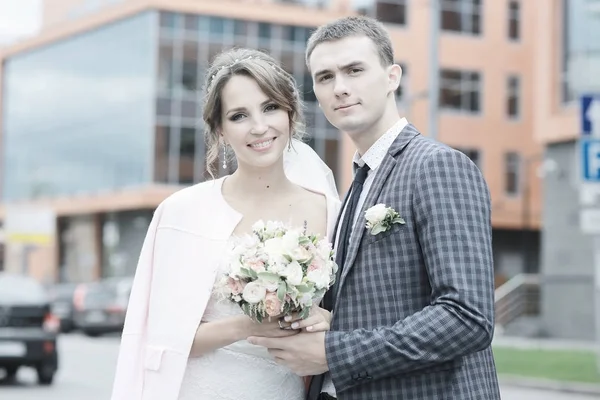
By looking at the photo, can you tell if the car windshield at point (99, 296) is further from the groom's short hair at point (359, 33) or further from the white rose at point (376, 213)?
the white rose at point (376, 213)

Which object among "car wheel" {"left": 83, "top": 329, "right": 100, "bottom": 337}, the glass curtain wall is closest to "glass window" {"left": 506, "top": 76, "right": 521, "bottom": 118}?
the glass curtain wall

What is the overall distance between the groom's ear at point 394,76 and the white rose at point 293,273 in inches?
26.8

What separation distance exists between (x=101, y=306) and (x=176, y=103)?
15.2 meters

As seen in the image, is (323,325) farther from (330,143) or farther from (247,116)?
(330,143)

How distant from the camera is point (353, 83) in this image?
10.6 feet

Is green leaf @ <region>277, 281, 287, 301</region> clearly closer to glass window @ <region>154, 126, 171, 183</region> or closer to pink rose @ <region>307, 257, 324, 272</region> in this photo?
pink rose @ <region>307, 257, 324, 272</region>

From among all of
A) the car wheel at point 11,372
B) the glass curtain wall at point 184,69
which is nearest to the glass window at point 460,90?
the glass curtain wall at point 184,69

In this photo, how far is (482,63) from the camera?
46219mm

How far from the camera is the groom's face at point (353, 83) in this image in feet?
10.6

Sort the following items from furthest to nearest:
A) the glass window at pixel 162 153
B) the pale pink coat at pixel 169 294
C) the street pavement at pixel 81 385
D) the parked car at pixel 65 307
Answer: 1. the glass window at pixel 162 153
2. the parked car at pixel 65 307
3. the street pavement at pixel 81 385
4. the pale pink coat at pixel 169 294

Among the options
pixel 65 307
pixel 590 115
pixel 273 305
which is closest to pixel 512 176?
pixel 65 307

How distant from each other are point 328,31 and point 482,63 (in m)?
44.0

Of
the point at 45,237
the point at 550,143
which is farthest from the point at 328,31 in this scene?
the point at 45,237

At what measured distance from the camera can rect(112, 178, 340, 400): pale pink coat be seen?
3.48m
